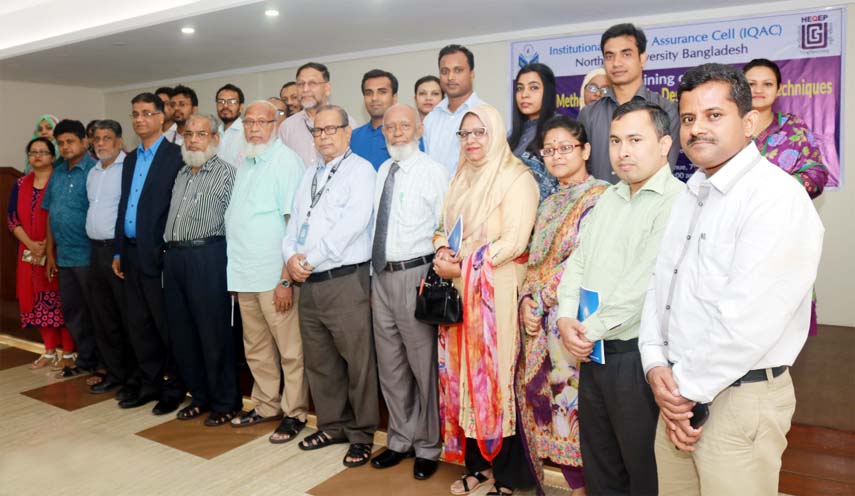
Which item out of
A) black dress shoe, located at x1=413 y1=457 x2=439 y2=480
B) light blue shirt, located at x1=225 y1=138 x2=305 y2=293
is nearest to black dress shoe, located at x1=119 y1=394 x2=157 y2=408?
light blue shirt, located at x1=225 y1=138 x2=305 y2=293

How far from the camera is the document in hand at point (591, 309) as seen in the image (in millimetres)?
2066

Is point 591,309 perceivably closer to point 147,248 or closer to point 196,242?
point 196,242

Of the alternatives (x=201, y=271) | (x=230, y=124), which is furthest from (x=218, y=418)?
(x=230, y=124)

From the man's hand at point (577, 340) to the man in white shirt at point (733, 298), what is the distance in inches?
15.2

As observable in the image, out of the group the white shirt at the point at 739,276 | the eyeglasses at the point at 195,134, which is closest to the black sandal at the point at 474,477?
the white shirt at the point at 739,276

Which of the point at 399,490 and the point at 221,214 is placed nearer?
the point at 399,490

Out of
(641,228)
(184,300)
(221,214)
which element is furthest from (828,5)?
(184,300)

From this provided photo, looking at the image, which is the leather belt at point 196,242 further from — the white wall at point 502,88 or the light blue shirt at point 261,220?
the white wall at point 502,88

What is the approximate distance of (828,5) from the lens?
4.78m

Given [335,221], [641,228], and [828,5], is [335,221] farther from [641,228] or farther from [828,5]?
[828,5]

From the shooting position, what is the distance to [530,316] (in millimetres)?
2471

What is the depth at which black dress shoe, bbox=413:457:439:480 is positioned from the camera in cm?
289

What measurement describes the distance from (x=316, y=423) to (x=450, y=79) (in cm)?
203

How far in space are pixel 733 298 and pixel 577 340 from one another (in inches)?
26.3
